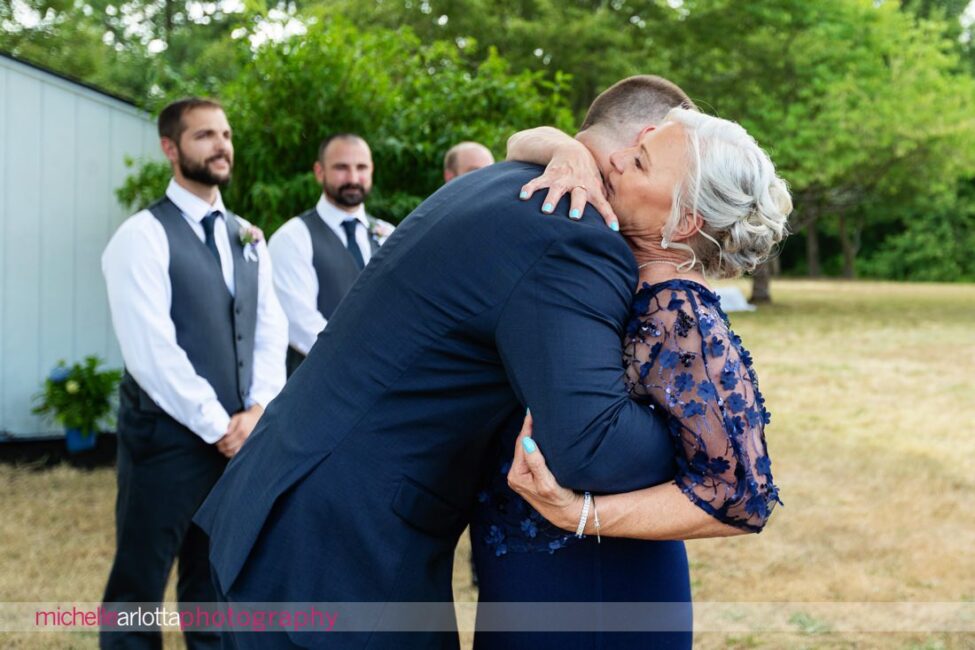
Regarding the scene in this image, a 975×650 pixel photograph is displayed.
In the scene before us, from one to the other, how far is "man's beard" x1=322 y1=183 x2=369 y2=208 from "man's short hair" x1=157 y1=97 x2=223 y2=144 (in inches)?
40.4

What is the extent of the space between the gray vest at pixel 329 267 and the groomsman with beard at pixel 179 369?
0.96 metres

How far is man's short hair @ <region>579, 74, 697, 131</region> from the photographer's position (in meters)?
2.04

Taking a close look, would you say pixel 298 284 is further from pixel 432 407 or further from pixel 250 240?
pixel 432 407

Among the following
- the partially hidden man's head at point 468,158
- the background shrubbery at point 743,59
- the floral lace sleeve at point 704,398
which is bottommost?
A: the floral lace sleeve at point 704,398

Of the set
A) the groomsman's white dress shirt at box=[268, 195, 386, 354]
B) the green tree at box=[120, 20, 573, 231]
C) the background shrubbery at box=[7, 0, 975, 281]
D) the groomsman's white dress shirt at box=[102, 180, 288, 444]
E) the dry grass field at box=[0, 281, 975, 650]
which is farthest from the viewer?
the background shrubbery at box=[7, 0, 975, 281]

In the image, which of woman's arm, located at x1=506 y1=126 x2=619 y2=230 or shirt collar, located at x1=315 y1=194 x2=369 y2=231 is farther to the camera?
shirt collar, located at x1=315 y1=194 x2=369 y2=231

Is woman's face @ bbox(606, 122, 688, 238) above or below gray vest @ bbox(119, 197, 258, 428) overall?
above

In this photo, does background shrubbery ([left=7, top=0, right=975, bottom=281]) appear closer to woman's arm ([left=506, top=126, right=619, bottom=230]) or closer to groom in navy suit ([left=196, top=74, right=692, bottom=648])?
woman's arm ([left=506, top=126, right=619, bottom=230])

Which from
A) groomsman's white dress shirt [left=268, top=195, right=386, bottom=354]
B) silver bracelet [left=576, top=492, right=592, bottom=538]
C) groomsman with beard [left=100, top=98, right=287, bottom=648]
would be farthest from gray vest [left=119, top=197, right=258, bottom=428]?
silver bracelet [left=576, top=492, right=592, bottom=538]

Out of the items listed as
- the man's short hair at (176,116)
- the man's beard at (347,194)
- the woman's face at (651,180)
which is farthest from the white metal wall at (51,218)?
the woman's face at (651,180)

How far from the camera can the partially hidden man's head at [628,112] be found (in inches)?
80.2

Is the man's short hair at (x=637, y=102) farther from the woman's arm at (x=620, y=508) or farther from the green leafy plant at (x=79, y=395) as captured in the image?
the green leafy plant at (x=79, y=395)

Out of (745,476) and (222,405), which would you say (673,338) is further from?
(222,405)

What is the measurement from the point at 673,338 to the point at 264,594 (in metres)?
0.96
